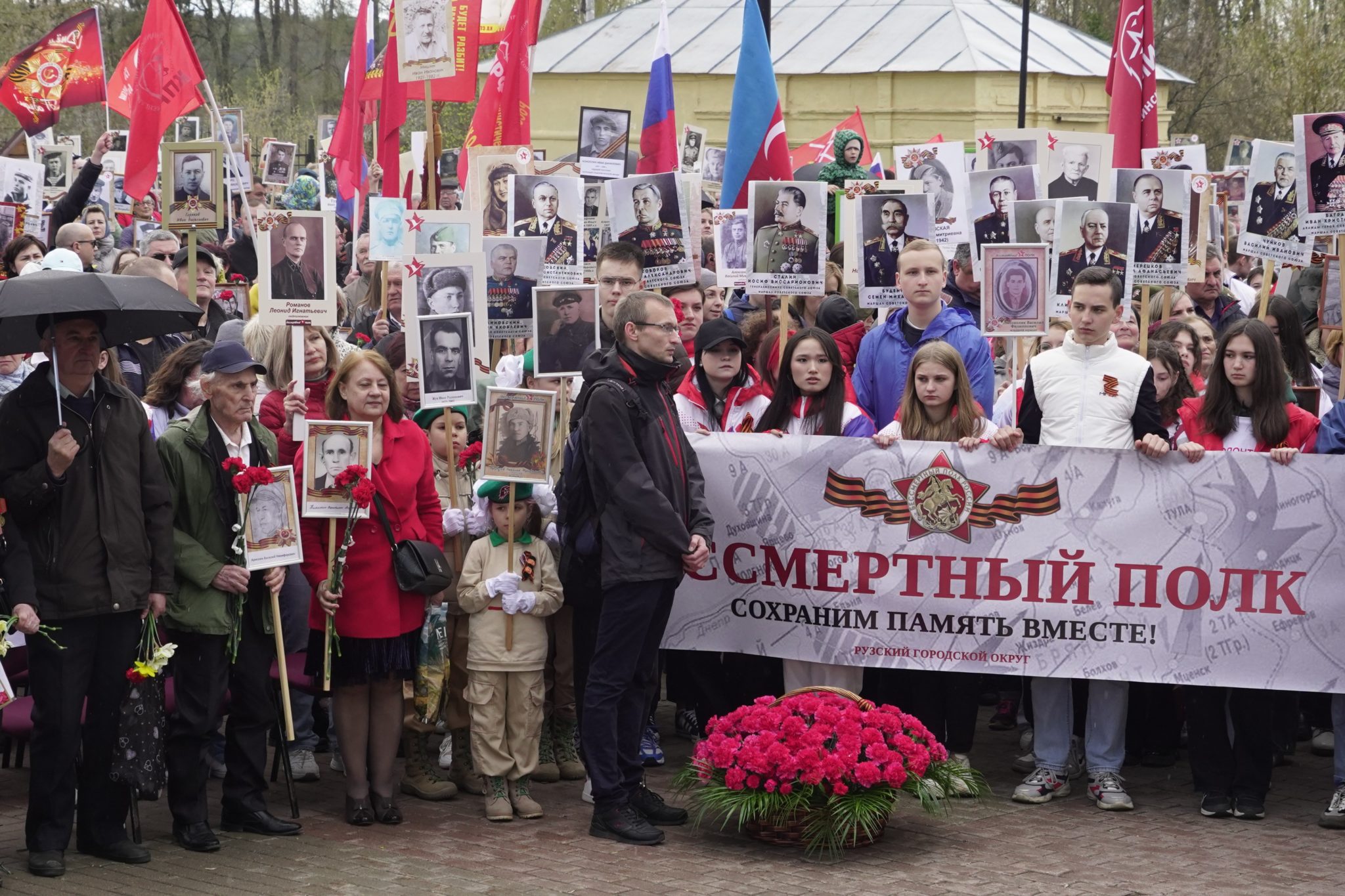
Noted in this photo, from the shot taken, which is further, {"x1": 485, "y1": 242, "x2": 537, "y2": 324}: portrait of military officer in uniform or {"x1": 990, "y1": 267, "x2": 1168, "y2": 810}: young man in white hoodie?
{"x1": 485, "y1": 242, "x2": 537, "y2": 324}: portrait of military officer in uniform

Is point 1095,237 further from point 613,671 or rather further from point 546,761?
point 546,761

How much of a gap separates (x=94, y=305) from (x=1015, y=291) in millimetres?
4275

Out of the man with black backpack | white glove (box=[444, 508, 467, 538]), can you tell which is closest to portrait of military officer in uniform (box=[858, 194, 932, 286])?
the man with black backpack

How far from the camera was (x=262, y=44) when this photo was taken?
46.2m

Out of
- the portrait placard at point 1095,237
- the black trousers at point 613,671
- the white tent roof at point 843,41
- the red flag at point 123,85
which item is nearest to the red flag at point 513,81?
the red flag at point 123,85

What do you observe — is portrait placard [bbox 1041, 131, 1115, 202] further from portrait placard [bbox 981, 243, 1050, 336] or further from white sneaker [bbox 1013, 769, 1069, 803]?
white sneaker [bbox 1013, 769, 1069, 803]

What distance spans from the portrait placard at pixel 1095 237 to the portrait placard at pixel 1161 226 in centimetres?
27

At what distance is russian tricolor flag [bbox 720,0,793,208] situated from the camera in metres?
9.91

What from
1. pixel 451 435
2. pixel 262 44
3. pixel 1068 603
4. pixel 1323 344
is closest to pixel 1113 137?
pixel 1323 344

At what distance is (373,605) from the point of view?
277 inches

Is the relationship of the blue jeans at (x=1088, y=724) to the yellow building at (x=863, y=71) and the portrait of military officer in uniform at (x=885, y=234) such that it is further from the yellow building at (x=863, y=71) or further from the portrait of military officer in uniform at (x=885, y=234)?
the yellow building at (x=863, y=71)

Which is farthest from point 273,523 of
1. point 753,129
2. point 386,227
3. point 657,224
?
point 753,129

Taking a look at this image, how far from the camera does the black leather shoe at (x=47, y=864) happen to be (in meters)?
6.36

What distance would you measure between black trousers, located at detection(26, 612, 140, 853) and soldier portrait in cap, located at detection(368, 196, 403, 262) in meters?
2.89
